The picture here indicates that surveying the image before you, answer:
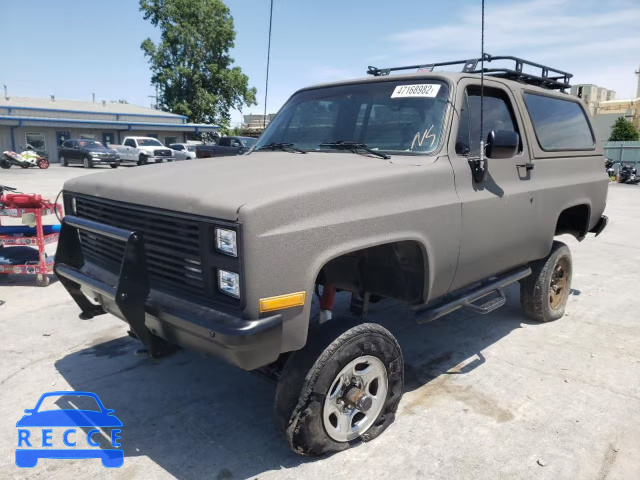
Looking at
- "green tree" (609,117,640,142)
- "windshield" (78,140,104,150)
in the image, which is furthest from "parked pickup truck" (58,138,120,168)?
"green tree" (609,117,640,142)

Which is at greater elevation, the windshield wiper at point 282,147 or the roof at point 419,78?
the roof at point 419,78

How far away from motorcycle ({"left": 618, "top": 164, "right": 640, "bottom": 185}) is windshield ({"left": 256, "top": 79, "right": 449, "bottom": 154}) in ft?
83.0

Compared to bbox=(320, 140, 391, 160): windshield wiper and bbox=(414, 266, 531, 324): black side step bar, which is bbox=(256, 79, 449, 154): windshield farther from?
bbox=(414, 266, 531, 324): black side step bar

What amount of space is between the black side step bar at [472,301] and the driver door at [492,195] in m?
0.13

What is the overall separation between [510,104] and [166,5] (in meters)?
49.8

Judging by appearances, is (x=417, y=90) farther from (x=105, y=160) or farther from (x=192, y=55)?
(x=192, y=55)

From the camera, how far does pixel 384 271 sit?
3365mm

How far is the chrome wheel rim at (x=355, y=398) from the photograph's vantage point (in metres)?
2.88

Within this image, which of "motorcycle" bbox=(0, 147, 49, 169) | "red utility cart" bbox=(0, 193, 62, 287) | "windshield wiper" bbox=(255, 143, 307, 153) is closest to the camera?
"windshield wiper" bbox=(255, 143, 307, 153)

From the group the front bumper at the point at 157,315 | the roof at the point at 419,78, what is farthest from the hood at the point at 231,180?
the roof at the point at 419,78

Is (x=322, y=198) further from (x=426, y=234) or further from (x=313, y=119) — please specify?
(x=313, y=119)

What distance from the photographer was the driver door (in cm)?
347

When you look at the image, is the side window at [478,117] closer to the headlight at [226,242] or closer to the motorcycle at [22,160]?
the headlight at [226,242]

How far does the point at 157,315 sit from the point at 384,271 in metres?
1.44
